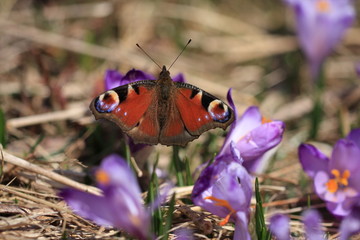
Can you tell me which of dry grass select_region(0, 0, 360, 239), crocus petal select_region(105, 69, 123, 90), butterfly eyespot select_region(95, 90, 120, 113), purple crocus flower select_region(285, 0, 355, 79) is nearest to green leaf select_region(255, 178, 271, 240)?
dry grass select_region(0, 0, 360, 239)

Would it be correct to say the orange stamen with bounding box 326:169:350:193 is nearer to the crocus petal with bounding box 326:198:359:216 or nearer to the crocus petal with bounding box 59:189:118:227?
the crocus petal with bounding box 326:198:359:216

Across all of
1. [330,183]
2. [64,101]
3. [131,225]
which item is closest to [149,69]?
[64,101]

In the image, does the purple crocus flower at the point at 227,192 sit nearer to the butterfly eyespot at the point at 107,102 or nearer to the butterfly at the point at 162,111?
the butterfly at the point at 162,111

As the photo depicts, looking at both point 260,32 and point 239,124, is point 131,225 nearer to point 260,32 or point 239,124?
point 239,124

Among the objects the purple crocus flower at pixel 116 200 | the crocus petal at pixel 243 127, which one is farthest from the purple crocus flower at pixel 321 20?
the purple crocus flower at pixel 116 200

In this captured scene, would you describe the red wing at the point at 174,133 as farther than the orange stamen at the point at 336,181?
No

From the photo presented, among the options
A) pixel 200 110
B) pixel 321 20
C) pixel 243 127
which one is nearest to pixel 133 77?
pixel 200 110

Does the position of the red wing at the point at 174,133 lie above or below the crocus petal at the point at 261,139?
above
